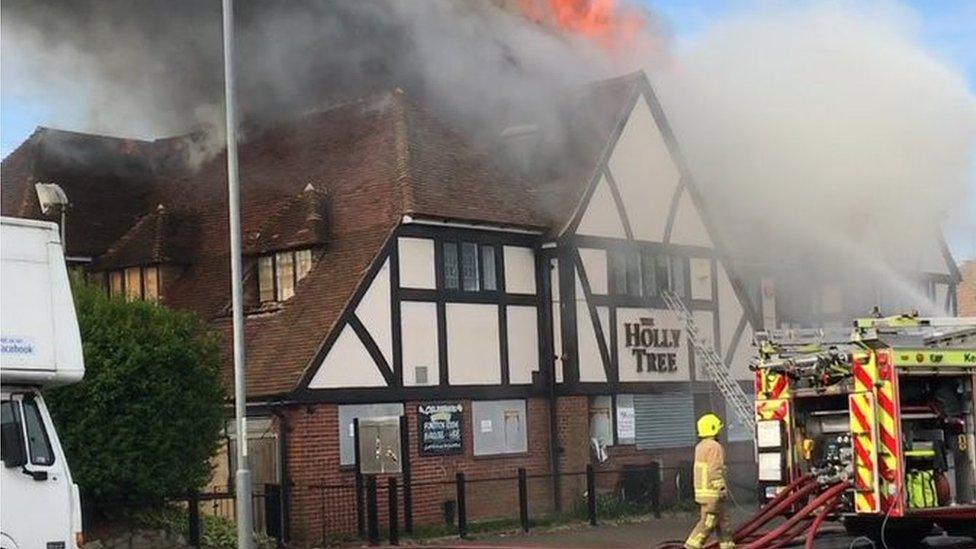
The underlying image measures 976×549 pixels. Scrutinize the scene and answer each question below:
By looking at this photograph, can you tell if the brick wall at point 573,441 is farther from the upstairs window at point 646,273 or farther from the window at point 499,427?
the upstairs window at point 646,273

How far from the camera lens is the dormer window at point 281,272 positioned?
24.9 metres

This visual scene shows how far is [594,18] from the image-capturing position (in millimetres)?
27203

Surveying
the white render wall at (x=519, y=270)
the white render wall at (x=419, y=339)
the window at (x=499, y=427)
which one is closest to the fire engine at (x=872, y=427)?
the white render wall at (x=419, y=339)

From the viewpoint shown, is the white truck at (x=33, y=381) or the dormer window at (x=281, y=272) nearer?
the white truck at (x=33, y=381)

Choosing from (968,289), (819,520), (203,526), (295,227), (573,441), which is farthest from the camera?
(968,289)

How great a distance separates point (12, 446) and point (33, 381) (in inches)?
23.4

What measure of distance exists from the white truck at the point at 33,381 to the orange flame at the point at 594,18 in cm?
1512

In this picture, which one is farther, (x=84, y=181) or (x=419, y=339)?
(x=84, y=181)

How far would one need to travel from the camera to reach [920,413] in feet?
47.9

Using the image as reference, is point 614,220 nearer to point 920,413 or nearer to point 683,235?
point 683,235

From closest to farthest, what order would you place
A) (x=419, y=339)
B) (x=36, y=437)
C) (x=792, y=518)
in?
(x=36, y=437) → (x=792, y=518) → (x=419, y=339)

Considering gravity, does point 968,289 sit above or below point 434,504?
above

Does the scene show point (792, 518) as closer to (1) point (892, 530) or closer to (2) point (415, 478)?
(1) point (892, 530)

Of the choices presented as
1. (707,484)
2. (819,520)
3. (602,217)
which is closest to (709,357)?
(602,217)
